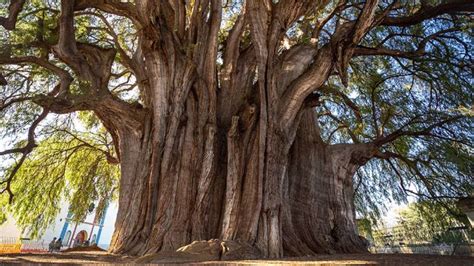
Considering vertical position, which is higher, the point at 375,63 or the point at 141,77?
the point at 375,63

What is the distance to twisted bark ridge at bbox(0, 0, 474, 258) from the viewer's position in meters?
4.12

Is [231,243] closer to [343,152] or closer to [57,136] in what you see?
[343,152]

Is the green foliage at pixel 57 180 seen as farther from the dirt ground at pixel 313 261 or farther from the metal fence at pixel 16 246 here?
the dirt ground at pixel 313 261

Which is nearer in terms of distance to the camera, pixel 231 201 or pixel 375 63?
pixel 231 201

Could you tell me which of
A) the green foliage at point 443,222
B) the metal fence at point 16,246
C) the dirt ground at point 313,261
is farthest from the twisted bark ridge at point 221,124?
the metal fence at point 16,246

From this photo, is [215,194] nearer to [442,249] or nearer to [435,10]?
[442,249]

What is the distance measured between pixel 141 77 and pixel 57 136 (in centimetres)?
382

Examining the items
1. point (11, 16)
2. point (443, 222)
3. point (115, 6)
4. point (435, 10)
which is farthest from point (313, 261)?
point (443, 222)

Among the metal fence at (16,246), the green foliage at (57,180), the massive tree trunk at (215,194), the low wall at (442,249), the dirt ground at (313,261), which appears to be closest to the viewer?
the dirt ground at (313,261)

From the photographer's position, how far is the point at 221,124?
525cm

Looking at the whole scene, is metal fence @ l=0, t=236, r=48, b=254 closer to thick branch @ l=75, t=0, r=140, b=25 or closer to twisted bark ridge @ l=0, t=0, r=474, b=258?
twisted bark ridge @ l=0, t=0, r=474, b=258

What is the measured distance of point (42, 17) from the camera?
581 centimetres

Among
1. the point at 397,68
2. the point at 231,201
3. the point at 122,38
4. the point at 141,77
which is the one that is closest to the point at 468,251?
the point at 397,68

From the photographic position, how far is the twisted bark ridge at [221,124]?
4117 mm
